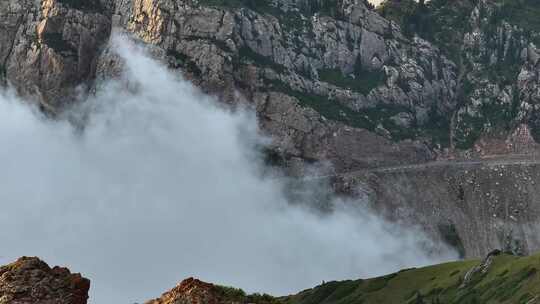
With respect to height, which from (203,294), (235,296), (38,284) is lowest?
(235,296)

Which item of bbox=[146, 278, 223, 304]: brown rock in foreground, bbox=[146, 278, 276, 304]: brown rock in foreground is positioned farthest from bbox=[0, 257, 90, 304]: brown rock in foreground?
bbox=[146, 278, 223, 304]: brown rock in foreground

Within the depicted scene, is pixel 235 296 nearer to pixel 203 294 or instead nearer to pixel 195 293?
pixel 203 294

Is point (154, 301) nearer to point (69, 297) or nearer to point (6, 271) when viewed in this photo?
point (69, 297)

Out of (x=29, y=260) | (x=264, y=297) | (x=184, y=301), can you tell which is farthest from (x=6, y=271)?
(x=264, y=297)

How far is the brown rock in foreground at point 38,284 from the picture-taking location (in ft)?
152

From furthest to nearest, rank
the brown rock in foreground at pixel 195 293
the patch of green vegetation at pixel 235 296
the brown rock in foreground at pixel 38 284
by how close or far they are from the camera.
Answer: the brown rock in foreground at pixel 38 284 < the patch of green vegetation at pixel 235 296 < the brown rock in foreground at pixel 195 293

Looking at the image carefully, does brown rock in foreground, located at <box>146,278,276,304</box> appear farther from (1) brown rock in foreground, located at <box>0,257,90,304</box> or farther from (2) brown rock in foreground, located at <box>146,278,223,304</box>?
(1) brown rock in foreground, located at <box>0,257,90,304</box>

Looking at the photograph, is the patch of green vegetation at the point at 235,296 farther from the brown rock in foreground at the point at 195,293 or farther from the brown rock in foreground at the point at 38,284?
the brown rock in foreground at the point at 38,284

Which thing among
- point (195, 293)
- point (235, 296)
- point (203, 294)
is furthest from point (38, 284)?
point (235, 296)

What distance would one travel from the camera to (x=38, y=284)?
4675 cm

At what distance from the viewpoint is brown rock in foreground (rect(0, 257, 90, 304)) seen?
46219 mm

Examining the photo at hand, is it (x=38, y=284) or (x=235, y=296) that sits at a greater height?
(x=38, y=284)

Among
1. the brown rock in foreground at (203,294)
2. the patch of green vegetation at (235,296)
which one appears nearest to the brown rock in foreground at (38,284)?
the brown rock in foreground at (203,294)

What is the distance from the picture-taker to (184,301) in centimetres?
4166
